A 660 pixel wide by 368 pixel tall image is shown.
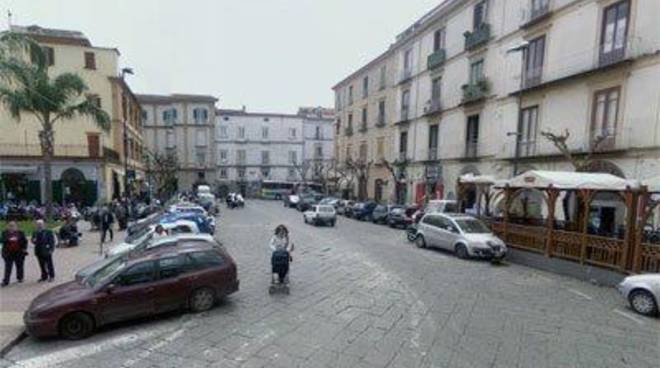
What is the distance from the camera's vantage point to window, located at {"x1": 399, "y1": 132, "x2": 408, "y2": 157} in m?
36.1

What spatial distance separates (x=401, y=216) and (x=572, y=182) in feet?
41.8

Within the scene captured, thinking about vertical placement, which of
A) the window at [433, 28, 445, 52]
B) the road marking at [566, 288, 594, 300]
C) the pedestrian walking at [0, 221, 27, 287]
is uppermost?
the window at [433, 28, 445, 52]

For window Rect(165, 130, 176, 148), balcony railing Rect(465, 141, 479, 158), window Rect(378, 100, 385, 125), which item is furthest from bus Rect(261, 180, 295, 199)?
balcony railing Rect(465, 141, 479, 158)

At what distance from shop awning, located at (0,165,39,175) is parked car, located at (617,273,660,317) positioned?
34.3 meters

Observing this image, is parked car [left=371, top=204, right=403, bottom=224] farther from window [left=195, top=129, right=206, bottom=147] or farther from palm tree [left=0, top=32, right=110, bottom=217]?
window [left=195, top=129, right=206, bottom=147]

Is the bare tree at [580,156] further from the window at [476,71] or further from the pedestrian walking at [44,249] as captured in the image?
the pedestrian walking at [44,249]

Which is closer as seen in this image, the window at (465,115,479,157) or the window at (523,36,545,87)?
the window at (523,36,545,87)

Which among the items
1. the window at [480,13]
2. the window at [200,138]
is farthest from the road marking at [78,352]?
the window at [200,138]

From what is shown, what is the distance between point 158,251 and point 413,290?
6225mm

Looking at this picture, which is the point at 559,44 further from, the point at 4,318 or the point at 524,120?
the point at 4,318

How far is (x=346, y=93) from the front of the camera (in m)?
48.8

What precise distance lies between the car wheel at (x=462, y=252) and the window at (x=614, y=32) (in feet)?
34.7

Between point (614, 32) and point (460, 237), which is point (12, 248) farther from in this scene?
point (614, 32)

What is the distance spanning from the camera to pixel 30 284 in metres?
10.5
